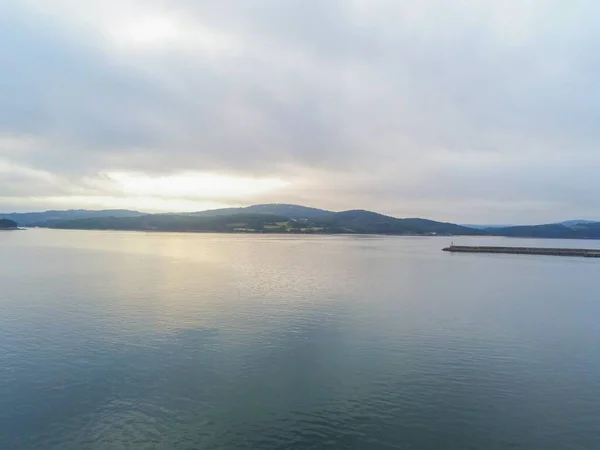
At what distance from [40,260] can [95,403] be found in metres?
60.5

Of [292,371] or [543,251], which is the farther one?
[543,251]

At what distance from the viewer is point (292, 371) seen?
1892 cm

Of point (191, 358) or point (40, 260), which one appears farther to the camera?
point (40, 260)

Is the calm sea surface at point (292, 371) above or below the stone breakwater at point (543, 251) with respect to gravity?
below

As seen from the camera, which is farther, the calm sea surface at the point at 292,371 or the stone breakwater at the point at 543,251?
the stone breakwater at the point at 543,251

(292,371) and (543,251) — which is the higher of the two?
(543,251)

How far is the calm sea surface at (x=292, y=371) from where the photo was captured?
13.8 m

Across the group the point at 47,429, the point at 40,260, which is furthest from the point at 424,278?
the point at 40,260

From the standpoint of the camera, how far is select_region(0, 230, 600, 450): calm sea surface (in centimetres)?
1377

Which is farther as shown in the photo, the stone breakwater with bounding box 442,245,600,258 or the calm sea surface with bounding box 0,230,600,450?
the stone breakwater with bounding box 442,245,600,258

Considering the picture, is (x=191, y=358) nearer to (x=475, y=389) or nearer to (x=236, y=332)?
(x=236, y=332)

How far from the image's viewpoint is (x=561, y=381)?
60.9 ft

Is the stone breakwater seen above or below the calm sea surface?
above

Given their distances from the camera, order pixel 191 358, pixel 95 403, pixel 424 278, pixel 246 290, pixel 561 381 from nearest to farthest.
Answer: pixel 95 403, pixel 561 381, pixel 191 358, pixel 246 290, pixel 424 278
